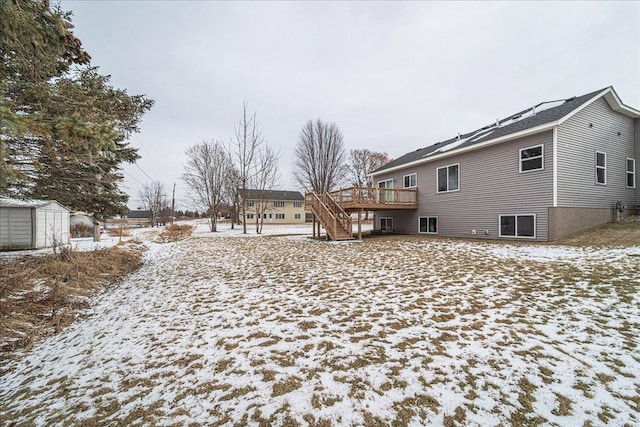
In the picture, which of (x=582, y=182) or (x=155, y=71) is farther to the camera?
(x=155, y=71)

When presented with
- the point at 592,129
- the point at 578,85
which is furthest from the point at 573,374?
the point at 578,85

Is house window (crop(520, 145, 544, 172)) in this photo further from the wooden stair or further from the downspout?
the wooden stair

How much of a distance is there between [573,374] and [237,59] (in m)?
16.9

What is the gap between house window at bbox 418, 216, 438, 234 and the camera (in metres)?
14.4

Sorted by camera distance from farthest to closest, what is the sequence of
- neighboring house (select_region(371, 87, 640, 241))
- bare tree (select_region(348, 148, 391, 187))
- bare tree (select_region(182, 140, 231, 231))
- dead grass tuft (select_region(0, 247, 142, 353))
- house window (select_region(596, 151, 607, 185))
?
bare tree (select_region(348, 148, 391, 187)), bare tree (select_region(182, 140, 231, 231)), house window (select_region(596, 151, 607, 185)), neighboring house (select_region(371, 87, 640, 241)), dead grass tuft (select_region(0, 247, 142, 353))

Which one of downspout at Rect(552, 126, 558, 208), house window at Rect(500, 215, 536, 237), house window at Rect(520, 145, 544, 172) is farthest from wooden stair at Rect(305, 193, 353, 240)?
downspout at Rect(552, 126, 558, 208)

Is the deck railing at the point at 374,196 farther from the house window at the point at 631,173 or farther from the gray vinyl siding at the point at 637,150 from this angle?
the gray vinyl siding at the point at 637,150

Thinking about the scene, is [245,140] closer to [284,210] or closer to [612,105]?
[612,105]

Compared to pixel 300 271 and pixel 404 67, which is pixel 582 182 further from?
pixel 300 271

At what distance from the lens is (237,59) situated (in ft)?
46.0

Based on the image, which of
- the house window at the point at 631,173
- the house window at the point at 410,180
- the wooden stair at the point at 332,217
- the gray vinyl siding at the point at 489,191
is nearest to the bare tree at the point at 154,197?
the wooden stair at the point at 332,217

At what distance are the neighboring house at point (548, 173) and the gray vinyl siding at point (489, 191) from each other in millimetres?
34

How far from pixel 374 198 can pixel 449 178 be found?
13.6ft

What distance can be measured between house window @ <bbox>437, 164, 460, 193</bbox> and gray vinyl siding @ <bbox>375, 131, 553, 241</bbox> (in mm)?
196
